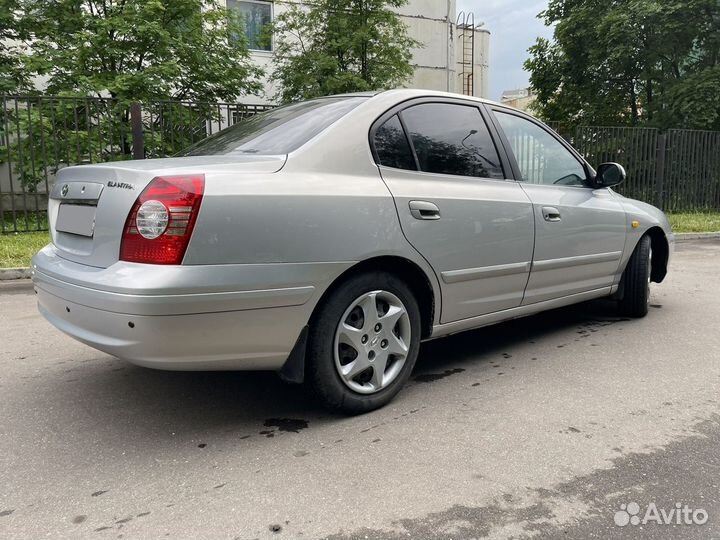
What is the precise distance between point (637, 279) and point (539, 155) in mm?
1373

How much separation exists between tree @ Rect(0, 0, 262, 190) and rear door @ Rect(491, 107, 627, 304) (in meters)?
6.90

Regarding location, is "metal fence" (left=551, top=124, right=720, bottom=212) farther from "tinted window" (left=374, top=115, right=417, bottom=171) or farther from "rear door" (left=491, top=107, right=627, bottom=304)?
→ "tinted window" (left=374, top=115, right=417, bottom=171)

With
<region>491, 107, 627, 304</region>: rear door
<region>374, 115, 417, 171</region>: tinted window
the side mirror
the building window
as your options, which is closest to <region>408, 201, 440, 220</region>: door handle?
<region>374, 115, 417, 171</region>: tinted window

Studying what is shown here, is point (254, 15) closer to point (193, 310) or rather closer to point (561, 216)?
point (561, 216)

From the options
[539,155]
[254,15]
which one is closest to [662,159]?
[254,15]

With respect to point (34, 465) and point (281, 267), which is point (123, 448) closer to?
point (34, 465)

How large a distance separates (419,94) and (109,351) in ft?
6.91

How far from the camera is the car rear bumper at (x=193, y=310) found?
2293mm

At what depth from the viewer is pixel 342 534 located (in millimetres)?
1972

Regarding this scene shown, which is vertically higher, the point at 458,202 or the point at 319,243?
the point at 458,202

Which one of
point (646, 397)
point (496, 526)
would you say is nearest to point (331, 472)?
point (496, 526)

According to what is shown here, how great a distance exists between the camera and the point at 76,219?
2.76 meters

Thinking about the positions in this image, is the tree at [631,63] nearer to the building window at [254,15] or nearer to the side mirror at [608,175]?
the building window at [254,15]

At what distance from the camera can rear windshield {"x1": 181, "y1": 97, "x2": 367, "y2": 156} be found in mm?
2893
